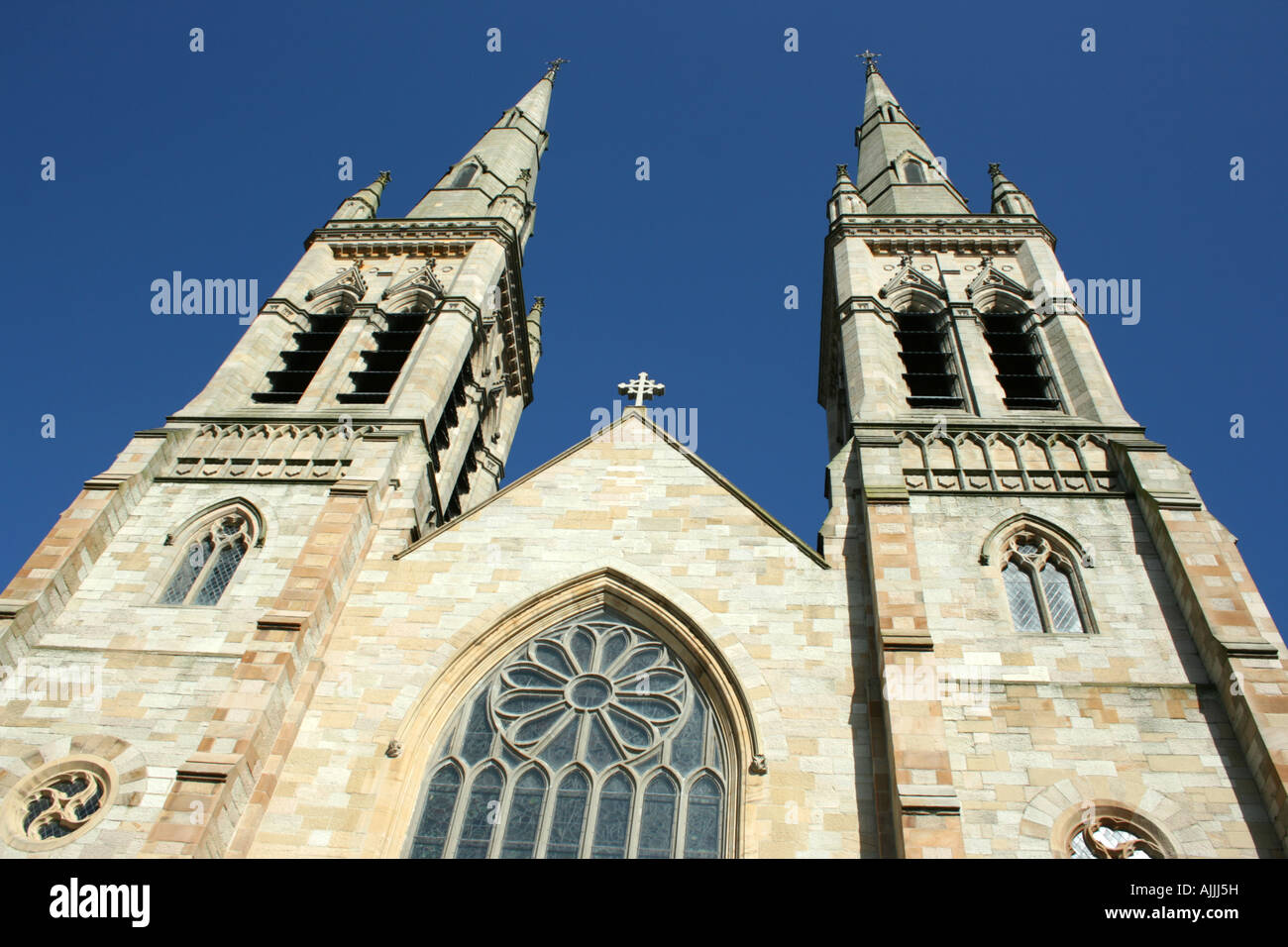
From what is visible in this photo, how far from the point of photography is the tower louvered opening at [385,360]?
18.2 metres

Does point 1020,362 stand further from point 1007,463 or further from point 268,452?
point 268,452

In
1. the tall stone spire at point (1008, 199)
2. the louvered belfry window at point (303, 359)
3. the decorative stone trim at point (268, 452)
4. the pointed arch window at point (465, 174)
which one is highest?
the pointed arch window at point (465, 174)

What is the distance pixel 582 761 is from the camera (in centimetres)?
1150

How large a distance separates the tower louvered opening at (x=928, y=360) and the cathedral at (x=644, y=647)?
0.12m

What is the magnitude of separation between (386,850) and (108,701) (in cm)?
374

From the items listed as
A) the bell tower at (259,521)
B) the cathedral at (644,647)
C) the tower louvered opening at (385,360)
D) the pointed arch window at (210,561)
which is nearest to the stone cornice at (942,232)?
the cathedral at (644,647)

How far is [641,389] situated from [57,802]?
10110mm

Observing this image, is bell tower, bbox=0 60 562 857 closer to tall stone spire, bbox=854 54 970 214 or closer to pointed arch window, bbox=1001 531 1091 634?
pointed arch window, bbox=1001 531 1091 634

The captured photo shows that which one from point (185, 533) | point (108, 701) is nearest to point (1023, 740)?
point (108, 701)

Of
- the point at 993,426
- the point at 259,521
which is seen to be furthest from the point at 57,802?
the point at 993,426

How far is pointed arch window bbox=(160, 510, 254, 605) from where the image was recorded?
13.5m
